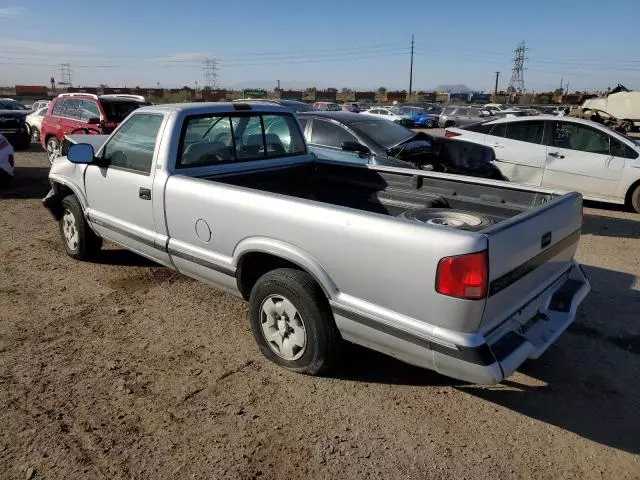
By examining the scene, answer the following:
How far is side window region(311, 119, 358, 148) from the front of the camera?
7480mm

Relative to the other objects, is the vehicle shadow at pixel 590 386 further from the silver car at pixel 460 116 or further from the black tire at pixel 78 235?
the silver car at pixel 460 116

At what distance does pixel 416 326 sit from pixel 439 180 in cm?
194

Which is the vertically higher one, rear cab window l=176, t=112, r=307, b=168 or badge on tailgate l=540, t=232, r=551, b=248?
rear cab window l=176, t=112, r=307, b=168

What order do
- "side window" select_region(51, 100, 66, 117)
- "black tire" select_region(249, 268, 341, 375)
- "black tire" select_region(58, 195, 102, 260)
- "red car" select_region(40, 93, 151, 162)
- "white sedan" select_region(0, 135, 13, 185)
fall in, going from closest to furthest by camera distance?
"black tire" select_region(249, 268, 341, 375) < "black tire" select_region(58, 195, 102, 260) < "white sedan" select_region(0, 135, 13, 185) < "red car" select_region(40, 93, 151, 162) < "side window" select_region(51, 100, 66, 117)

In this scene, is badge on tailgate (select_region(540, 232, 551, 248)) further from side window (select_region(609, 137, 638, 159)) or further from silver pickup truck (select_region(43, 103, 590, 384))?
side window (select_region(609, 137, 638, 159))

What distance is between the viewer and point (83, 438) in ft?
8.99

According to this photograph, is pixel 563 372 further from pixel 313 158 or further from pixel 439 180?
pixel 313 158

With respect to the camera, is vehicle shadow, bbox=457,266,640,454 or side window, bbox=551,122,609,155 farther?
side window, bbox=551,122,609,155

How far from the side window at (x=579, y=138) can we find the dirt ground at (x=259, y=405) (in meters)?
4.57

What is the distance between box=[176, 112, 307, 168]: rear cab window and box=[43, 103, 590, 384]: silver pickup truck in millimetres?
12

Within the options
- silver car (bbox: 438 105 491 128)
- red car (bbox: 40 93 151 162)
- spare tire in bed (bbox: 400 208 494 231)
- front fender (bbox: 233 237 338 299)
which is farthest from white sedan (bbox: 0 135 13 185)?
silver car (bbox: 438 105 491 128)

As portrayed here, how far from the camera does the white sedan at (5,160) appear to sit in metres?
9.55

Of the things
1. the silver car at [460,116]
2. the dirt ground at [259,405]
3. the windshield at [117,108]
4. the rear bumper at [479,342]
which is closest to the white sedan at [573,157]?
the dirt ground at [259,405]

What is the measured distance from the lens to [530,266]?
9.25 feet
